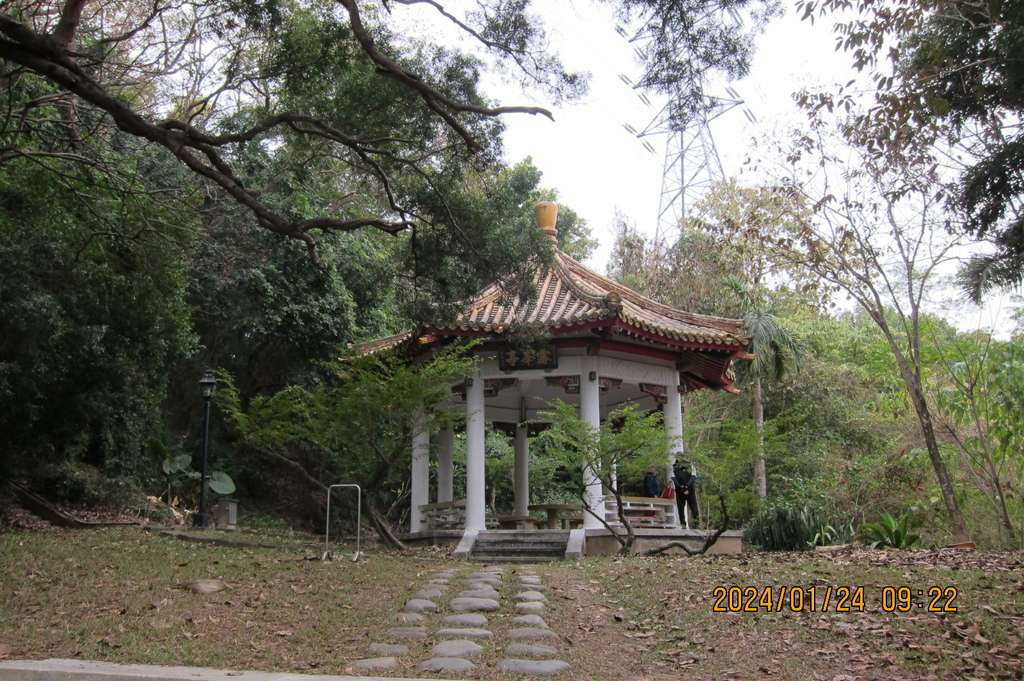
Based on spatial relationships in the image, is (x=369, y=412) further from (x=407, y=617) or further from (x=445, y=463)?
(x=445, y=463)

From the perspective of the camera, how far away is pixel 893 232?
41.4 feet

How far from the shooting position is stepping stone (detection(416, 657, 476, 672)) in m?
5.55

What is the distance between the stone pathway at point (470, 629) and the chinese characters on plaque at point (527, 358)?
4.49m

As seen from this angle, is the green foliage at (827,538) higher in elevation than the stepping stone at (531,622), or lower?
higher

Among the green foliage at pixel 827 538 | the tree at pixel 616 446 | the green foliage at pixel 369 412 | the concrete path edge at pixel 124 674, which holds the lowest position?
the concrete path edge at pixel 124 674

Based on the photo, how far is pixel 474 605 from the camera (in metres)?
7.29

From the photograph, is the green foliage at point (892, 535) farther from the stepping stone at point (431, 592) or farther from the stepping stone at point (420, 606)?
the stepping stone at point (420, 606)

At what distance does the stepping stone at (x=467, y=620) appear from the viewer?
6727 mm

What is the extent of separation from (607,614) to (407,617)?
1780mm

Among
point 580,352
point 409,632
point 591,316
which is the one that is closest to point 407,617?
point 409,632

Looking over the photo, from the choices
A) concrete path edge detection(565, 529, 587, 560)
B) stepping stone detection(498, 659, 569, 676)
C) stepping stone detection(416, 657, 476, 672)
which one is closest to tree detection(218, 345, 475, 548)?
concrete path edge detection(565, 529, 587, 560)
